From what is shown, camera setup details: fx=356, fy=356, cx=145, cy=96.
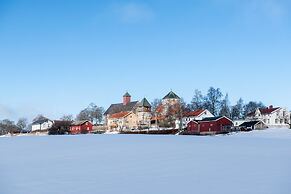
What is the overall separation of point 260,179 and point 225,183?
1039mm

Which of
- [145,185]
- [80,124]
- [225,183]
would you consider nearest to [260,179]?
[225,183]

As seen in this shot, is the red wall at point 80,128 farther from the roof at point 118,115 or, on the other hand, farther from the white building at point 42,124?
the white building at point 42,124

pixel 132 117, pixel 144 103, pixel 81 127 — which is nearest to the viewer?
pixel 81 127

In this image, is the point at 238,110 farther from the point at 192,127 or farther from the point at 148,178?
the point at 148,178

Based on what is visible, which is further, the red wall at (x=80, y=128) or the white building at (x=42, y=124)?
the white building at (x=42, y=124)

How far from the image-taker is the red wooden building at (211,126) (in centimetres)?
6962

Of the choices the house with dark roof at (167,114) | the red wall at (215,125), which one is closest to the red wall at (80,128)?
the house with dark roof at (167,114)

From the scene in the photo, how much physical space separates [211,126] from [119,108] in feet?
181

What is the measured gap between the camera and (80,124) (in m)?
101

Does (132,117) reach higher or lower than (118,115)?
lower

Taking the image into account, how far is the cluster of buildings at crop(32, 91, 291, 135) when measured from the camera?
71688 millimetres

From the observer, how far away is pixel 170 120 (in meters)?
77.7

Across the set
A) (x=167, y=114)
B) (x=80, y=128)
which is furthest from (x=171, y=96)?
(x=80, y=128)

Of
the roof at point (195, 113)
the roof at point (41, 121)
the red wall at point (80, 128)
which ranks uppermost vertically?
the roof at point (195, 113)
